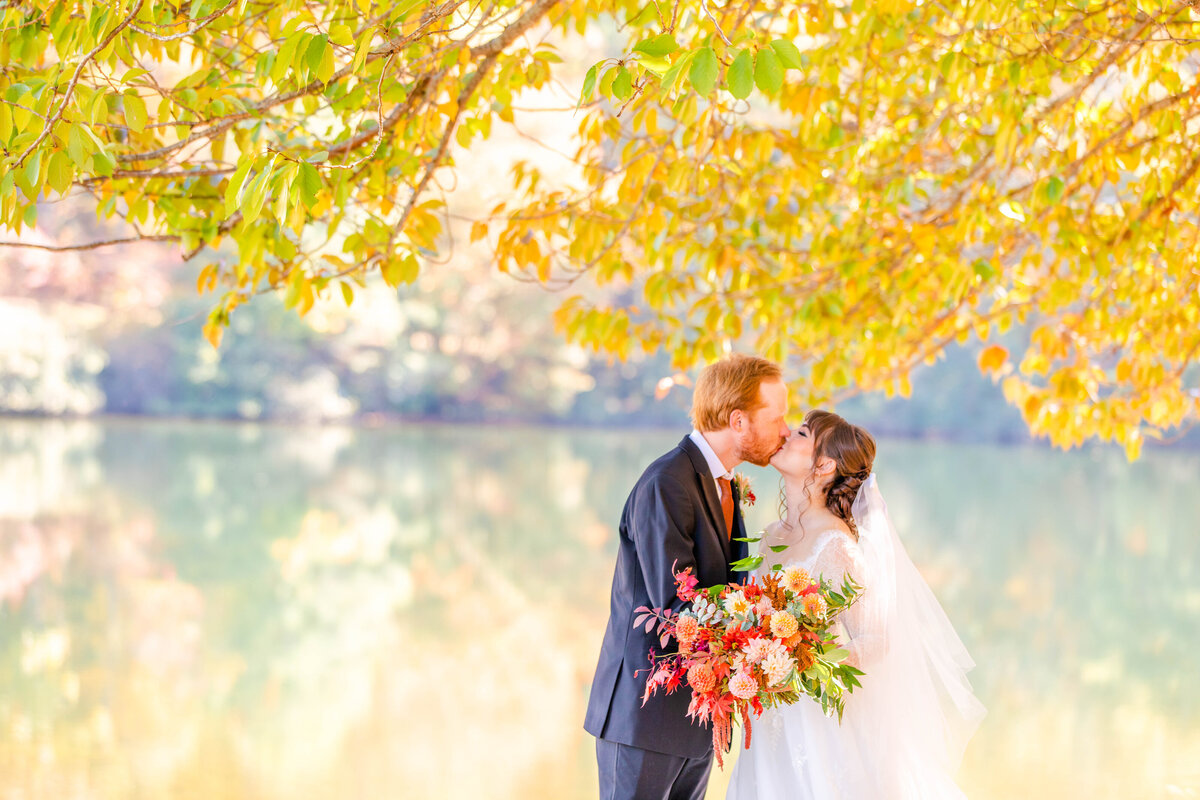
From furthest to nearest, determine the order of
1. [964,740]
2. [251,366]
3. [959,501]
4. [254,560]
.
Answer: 1. [251,366]
2. [959,501]
3. [254,560]
4. [964,740]

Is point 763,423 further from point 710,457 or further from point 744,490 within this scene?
point 744,490

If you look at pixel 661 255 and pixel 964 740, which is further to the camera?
pixel 661 255

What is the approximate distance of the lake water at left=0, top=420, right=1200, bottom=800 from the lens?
17.7 feet

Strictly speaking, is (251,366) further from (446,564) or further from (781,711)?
(781,711)

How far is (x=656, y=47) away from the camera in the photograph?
6.52 ft

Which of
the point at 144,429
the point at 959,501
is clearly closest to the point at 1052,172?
the point at 959,501

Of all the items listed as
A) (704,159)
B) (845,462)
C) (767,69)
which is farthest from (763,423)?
(704,159)

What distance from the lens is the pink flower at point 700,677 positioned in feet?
7.29

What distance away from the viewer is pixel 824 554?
265 centimetres

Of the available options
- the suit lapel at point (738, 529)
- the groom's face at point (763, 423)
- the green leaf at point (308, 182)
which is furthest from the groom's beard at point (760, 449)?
the green leaf at point (308, 182)

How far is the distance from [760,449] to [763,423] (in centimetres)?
8

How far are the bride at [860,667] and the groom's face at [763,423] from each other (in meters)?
0.18

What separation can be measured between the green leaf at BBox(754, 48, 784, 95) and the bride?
3.48 ft

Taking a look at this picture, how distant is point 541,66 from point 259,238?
→ 1079 mm
